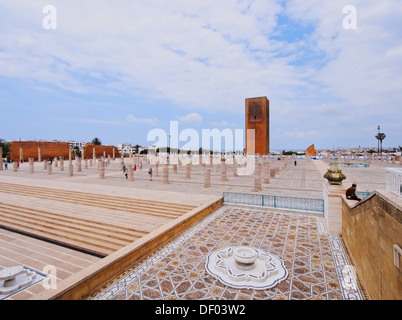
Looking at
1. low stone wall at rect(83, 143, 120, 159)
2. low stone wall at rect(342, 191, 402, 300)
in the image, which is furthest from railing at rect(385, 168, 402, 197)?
low stone wall at rect(83, 143, 120, 159)

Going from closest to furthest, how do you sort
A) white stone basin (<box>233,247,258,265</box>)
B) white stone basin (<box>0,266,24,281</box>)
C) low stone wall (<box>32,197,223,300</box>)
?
1. low stone wall (<box>32,197,223,300</box>)
2. white stone basin (<box>0,266,24,281</box>)
3. white stone basin (<box>233,247,258,265</box>)

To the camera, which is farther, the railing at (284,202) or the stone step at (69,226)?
the railing at (284,202)

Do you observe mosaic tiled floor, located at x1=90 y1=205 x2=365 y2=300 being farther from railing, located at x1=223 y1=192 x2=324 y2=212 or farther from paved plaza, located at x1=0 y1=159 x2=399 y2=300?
railing, located at x1=223 y1=192 x2=324 y2=212

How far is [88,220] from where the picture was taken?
7867 mm

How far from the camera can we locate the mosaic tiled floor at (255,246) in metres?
3.97

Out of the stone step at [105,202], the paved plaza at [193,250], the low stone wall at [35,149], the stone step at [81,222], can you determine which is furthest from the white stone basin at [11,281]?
the low stone wall at [35,149]

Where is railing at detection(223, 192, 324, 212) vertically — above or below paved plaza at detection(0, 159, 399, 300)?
above

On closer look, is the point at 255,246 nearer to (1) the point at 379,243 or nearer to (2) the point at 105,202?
(1) the point at 379,243

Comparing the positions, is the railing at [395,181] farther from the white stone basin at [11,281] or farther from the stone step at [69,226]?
the white stone basin at [11,281]

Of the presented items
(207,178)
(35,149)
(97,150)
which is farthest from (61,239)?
(97,150)

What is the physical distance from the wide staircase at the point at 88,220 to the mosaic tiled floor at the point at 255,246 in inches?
69.5

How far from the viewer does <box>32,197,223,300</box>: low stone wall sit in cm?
360

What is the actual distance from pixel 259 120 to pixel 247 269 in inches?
1843

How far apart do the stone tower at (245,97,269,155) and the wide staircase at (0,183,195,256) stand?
139 ft
